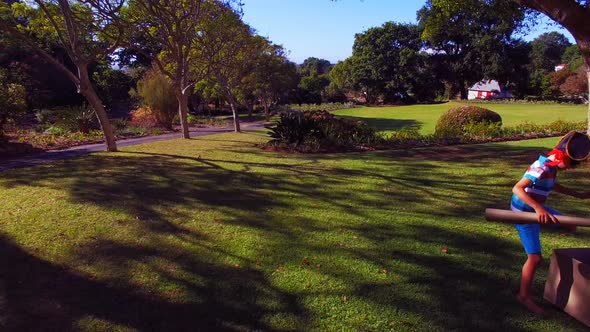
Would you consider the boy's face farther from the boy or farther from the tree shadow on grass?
the tree shadow on grass

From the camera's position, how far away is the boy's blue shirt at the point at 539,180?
125 inches

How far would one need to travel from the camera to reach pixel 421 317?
3412 mm

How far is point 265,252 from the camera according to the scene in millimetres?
4738

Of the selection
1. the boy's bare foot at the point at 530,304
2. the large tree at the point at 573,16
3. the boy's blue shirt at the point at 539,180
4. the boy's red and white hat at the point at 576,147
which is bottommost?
the boy's bare foot at the point at 530,304

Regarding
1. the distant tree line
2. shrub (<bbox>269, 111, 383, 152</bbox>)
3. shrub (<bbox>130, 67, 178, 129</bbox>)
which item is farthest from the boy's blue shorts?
shrub (<bbox>130, 67, 178, 129</bbox>)

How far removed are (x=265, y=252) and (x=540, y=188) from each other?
9.04ft

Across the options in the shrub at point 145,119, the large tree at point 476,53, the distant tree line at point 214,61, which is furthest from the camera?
the large tree at point 476,53

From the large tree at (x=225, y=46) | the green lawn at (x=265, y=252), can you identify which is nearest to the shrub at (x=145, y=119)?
the large tree at (x=225, y=46)

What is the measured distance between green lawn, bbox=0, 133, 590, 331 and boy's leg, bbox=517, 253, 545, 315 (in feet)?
0.27

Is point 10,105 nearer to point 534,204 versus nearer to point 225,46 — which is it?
point 225,46

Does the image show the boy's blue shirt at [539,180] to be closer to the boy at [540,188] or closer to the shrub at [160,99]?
the boy at [540,188]

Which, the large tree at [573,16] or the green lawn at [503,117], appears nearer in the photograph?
the large tree at [573,16]

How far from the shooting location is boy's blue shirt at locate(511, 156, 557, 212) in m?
3.17

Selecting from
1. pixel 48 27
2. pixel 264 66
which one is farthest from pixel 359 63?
pixel 48 27
